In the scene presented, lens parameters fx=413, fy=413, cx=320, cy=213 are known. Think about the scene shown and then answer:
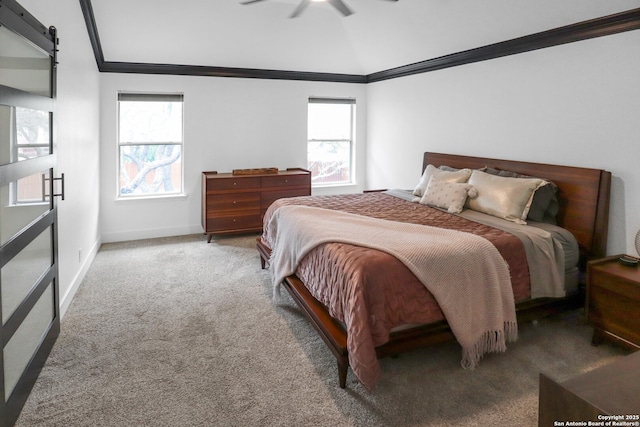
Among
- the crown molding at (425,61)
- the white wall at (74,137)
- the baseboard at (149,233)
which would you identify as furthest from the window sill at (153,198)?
the crown molding at (425,61)

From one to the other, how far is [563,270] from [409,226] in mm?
1185

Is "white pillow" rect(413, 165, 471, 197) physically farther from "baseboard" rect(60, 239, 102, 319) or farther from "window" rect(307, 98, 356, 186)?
"baseboard" rect(60, 239, 102, 319)

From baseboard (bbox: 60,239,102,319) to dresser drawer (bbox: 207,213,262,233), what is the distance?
4.36 ft

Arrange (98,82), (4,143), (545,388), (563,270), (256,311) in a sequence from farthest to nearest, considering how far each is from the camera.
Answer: (98,82) → (256,311) → (563,270) → (4,143) → (545,388)

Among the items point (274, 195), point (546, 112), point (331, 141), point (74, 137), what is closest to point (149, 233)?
point (274, 195)

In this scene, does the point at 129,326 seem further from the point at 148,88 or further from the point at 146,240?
the point at 148,88

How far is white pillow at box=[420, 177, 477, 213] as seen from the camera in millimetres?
3748

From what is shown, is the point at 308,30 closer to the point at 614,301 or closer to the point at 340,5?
the point at 340,5

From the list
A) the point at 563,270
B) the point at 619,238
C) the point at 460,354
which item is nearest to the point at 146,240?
the point at 460,354

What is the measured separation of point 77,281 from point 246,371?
87.4 inches

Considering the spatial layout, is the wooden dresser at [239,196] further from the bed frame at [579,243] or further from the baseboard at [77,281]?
the bed frame at [579,243]

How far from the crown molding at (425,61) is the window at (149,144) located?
36 centimetres

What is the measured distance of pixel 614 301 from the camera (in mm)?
2676

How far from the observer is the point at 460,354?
8.91 ft
